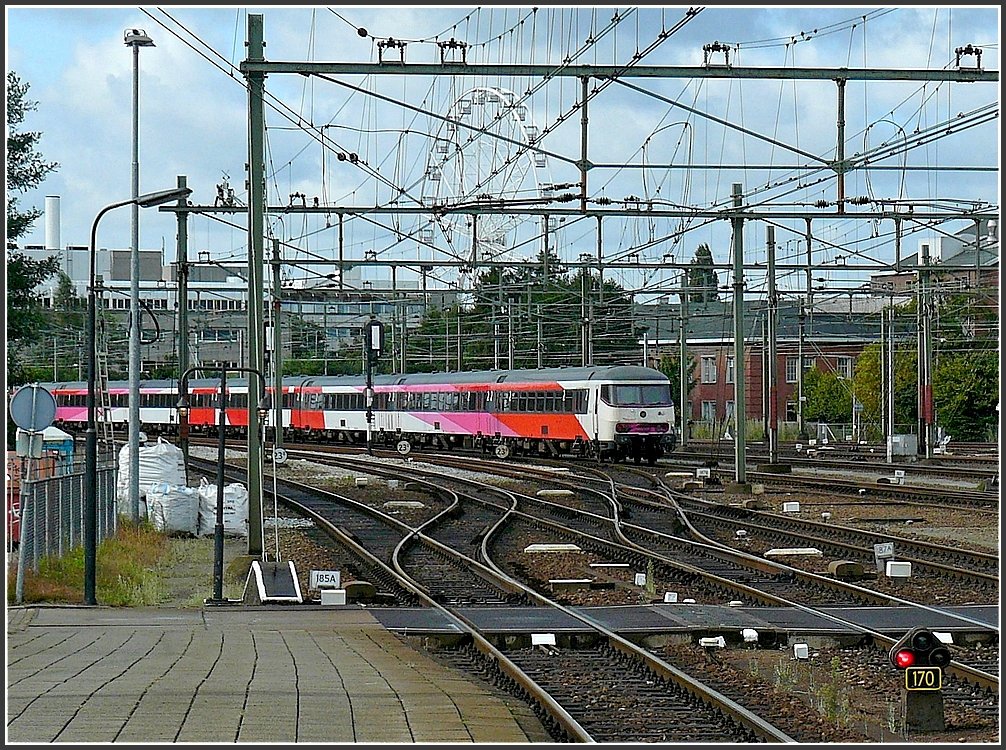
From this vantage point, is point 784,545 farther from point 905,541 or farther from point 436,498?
point 436,498

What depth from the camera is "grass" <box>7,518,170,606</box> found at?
17.0 meters

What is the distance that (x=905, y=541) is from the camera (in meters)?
20.8

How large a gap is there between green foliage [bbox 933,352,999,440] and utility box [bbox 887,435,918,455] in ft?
37.2

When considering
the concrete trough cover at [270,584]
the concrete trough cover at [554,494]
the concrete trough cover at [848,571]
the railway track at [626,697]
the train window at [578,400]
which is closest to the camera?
the railway track at [626,697]

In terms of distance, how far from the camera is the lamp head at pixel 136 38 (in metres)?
23.5

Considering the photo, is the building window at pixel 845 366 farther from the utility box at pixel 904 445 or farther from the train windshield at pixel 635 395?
the train windshield at pixel 635 395

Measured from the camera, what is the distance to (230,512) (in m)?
24.8

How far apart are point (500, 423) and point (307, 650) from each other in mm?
40462

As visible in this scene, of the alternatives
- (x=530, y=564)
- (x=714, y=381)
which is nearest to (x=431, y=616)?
(x=530, y=564)

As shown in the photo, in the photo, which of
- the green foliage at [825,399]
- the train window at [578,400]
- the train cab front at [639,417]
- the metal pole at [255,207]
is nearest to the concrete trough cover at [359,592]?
the metal pole at [255,207]

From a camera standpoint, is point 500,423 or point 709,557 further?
point 500,423

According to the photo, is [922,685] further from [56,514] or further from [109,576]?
[56,514]

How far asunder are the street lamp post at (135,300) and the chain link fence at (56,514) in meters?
0.43

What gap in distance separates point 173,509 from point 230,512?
1.14m
